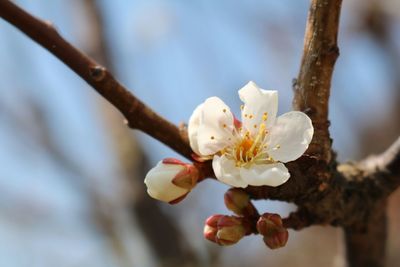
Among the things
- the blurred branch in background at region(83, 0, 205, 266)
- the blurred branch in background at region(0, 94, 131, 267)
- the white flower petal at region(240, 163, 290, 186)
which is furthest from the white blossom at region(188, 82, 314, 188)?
the blurred branch in background at region(0, 94, 131, 267)

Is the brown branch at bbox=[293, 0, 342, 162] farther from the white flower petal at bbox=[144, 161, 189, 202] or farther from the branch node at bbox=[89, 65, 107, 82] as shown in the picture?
the branch node at bbox=[89, 65, 107, 82]

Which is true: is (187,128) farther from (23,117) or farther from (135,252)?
(23,117)

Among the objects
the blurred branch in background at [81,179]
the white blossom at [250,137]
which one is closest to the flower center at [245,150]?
the white blossom at [250,137]

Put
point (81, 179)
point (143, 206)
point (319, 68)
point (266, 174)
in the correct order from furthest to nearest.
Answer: point (81, 179) < point (143, 206) < point (319, 68) < point (266, 174)

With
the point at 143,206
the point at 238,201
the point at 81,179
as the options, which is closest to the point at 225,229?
the point at 238,201

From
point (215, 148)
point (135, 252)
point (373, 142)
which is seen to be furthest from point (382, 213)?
point (373, 142)

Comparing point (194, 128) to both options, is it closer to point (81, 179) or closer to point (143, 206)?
point (143, 206)

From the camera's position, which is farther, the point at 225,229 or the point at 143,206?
the point at 143,206
